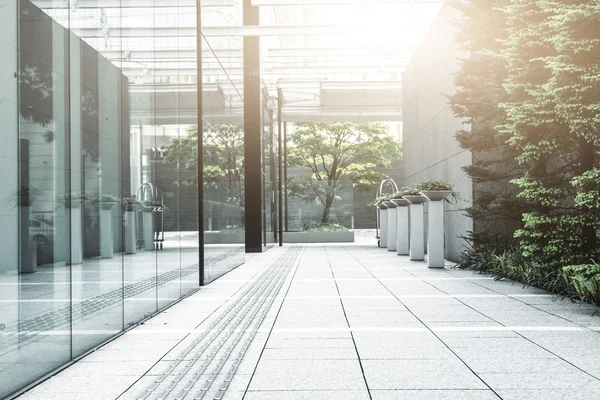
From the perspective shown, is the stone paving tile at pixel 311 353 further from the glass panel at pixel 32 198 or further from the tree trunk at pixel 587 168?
the tree trunk at pixel 587 168

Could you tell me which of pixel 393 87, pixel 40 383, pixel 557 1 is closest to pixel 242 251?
pixel 557 1

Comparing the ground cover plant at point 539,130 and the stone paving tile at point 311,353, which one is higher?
the ground cover plant at point 539,130

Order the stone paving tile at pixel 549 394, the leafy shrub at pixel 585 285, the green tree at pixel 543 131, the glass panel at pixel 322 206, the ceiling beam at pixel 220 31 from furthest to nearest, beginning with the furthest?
the glass panel at pixel 322 206
the green tree at pixel 543 131
the leafy shrub at pixel 585 285
the ceiling beam at pixel 220 31
the stone paving tile at pixel 549 394

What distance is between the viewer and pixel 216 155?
11797 mm

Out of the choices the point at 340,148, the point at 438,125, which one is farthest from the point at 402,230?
the point at 340,148

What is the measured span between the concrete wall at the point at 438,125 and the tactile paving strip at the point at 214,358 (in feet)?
20.6

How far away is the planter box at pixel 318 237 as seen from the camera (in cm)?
2666

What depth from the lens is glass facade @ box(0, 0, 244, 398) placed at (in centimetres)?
381

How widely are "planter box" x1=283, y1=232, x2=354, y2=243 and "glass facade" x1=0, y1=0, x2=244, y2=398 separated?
57.8 ft

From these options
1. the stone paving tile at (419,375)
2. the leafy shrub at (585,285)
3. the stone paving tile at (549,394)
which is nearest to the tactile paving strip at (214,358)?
the stone paving tile at (419,375)

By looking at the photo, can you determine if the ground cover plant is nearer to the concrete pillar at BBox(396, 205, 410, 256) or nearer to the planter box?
the concrete pillar at BBox(396, 205, 410, 256)

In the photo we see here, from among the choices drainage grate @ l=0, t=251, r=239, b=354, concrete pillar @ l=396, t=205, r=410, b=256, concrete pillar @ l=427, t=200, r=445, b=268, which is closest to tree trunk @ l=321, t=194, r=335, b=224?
concrete pillar @ l=396, t=205, r=410, b=256

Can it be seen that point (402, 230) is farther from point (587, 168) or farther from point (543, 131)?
point (543, 131)

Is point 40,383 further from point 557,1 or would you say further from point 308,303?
point 557,1
